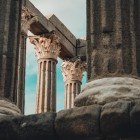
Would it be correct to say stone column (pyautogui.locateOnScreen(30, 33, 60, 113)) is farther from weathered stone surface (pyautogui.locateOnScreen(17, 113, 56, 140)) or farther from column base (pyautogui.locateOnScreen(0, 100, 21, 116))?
weathered stone surface (pyautogui.locateOnScreen(17, 113, 56, 140))

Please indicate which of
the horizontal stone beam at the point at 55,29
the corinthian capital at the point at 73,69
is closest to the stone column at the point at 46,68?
the horizontal stone beam at the point at 55,29

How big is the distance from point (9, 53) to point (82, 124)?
308 cm

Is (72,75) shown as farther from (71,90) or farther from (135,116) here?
(135,116)

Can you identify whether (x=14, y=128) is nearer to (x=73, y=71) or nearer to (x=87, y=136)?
(x=87, y=136)

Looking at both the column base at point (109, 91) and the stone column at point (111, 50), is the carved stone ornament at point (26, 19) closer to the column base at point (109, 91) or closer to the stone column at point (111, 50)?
the stone column at point (111, 50)

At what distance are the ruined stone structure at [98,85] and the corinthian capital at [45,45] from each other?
1431 centimetres

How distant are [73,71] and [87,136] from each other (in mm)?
21030

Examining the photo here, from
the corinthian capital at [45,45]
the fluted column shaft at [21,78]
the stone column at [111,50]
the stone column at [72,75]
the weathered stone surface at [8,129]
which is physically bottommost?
the weathered stone surface at [8,129]

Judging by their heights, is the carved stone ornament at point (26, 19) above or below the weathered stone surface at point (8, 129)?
above

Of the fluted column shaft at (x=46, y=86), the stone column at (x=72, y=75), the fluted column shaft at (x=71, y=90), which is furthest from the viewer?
the stone column at (x=72, y=75)

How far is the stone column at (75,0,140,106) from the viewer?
757 centimetres

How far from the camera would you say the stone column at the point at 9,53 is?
877 centimetres

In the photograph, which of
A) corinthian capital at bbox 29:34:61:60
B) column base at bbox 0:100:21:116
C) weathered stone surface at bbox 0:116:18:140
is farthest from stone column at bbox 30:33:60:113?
weathered stone surface at bbox 0:116:18:140

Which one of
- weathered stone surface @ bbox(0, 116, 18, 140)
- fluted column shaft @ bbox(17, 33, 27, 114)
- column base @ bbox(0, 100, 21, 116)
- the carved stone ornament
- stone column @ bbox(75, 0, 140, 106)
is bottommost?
weathered stone surface @ bbox(0, 116, 18, 140)
